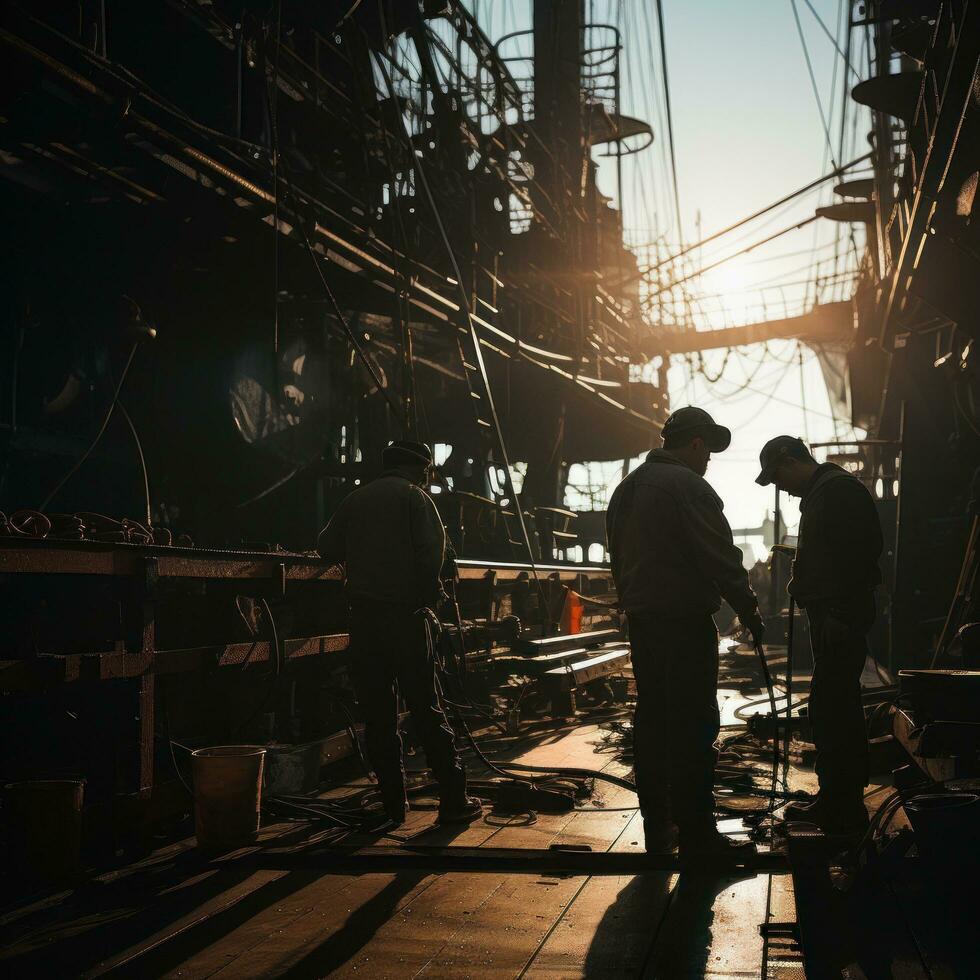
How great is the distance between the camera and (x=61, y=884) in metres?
4.45

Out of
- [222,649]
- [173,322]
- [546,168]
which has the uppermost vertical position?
[546,168]

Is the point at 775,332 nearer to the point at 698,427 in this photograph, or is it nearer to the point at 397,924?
the point at 698,427

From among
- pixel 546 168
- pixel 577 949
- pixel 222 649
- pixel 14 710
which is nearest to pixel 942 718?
pixel 577 949

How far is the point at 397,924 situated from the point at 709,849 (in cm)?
150

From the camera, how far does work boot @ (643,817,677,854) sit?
15.2 feet

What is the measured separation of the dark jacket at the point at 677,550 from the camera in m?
4.64

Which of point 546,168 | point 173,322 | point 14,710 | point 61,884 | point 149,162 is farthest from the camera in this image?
point 546,168

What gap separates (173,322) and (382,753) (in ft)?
21.2

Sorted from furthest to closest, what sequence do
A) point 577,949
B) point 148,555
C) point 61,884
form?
point 148,555 < point 61,884 < point 577,949

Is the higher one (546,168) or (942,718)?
(546,168)

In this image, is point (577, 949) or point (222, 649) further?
point (222, 649)

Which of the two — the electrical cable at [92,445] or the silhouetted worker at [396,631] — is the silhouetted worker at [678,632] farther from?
the electrical cable at [92,445]

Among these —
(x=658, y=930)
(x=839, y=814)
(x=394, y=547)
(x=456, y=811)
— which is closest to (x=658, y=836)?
(x=839, y=814)

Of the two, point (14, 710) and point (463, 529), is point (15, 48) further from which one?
point (463, 529)
